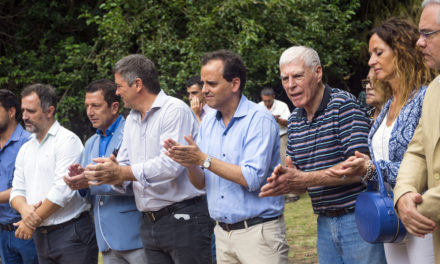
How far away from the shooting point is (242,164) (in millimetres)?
3490

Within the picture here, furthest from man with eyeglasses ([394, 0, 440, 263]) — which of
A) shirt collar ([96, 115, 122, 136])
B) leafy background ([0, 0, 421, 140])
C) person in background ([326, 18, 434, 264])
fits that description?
leafy background ([0, 0, 421, 140])

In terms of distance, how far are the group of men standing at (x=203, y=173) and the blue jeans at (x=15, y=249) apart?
0.01 meters

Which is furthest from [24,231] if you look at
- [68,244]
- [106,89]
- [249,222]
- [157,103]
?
[249,222]

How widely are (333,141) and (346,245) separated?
60 cm

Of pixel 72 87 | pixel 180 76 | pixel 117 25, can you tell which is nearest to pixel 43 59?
pixel 72 87

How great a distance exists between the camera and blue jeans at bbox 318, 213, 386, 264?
3.27 m

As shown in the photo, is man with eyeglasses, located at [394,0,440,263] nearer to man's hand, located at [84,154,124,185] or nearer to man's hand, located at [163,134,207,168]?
man's hand, located at [163,134,207,168]

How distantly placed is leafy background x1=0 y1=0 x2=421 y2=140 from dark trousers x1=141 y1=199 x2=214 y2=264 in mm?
5812

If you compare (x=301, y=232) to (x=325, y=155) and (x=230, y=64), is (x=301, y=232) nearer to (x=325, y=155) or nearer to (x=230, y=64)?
(x=230, y=64)

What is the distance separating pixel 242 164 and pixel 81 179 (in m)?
1.45

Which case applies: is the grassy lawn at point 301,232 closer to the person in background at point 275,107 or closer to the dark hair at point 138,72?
the person in background at point 275,107

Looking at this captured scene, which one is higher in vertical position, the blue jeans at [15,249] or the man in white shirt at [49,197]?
the man in white shirt at [49,197]

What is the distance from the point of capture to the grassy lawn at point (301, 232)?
269 inches

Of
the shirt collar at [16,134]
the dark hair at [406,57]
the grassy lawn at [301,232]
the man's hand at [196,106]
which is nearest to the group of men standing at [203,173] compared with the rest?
the dark hair at [406,57]
